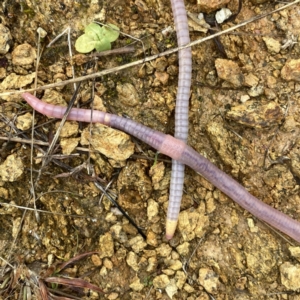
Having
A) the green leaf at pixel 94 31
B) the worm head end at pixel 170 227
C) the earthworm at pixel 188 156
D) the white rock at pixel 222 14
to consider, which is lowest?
the worm head end at pixel 170 227

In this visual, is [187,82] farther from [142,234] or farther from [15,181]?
[15,181]

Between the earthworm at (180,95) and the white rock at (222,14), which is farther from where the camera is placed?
the white rock at (222,14)

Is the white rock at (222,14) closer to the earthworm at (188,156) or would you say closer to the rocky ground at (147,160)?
the rocky ground at (147,160)

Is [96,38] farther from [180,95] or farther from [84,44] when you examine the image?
[180,95]

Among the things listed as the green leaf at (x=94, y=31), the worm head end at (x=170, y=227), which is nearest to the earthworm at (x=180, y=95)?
the worm head end at (x=170, y=227)

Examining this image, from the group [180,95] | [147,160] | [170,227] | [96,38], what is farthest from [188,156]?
[96,38]

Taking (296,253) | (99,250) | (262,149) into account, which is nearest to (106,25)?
(262,149)
